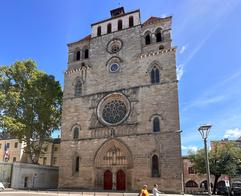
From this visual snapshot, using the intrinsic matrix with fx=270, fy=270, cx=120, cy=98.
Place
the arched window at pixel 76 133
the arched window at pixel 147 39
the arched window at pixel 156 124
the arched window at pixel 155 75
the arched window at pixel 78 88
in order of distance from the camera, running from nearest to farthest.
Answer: the arched window at pixel 156 124
the arched window at pixel 155 75
the arched window at pixel 76 133
the arched window at pixel 147 39
the arched window at pixel 78 88

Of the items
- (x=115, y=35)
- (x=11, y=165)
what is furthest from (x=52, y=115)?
(x=115, y=35)

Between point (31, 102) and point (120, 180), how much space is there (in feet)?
48.9

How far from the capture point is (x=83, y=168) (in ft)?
92.3

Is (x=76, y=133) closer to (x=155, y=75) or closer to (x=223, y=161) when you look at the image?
(x=155, y=75)

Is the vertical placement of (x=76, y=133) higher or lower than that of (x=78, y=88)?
lower

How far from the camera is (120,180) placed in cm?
2700

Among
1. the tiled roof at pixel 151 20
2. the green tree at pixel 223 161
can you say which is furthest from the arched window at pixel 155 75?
the green tree at pixel 223 161

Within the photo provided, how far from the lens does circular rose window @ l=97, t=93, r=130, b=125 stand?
1121 inches

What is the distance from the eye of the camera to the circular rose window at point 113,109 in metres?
28.5

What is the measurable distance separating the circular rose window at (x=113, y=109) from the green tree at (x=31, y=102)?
27.5ft

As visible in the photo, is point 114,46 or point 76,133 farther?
point 114,46

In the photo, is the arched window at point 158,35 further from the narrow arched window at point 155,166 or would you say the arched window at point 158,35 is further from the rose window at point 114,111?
the narrow arched window at point 155,166

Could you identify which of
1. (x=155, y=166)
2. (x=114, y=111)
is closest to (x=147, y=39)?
(x=114, y=111)

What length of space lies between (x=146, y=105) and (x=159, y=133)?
324 cm
